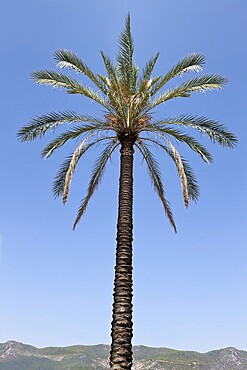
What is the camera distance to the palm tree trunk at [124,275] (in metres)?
13.2

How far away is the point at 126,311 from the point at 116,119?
20.1 ft

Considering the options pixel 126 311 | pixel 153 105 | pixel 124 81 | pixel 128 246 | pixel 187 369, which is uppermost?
pixel 187 369

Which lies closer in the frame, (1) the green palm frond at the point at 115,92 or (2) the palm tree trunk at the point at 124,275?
(2) the palm tree trunk at the point at 124,275

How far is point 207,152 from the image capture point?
17.4 meters

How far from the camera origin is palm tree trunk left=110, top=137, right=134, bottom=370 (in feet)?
43.2

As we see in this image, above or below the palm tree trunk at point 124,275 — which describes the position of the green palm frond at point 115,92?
above

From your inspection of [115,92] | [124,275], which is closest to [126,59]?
[115,92]

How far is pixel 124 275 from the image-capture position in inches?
552

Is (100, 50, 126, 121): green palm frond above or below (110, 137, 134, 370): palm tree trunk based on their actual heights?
above

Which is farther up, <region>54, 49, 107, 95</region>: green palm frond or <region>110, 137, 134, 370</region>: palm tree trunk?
<region>54, 49, 107, 95</region>: green palm frond

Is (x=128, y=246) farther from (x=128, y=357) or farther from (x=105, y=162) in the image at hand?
(x=105, y=162)

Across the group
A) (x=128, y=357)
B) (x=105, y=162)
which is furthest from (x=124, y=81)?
(x=128, y=357)

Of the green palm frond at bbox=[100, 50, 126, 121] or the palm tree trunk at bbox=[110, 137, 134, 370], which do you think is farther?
the green palm frond at bbox=[100, 50, 126, 121]

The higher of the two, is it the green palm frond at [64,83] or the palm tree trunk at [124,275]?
the green palm frond at [64,83]
